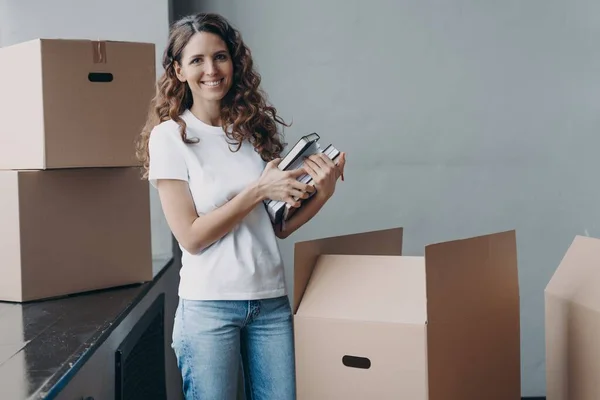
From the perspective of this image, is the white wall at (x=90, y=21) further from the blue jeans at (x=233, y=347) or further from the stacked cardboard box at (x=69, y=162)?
the blue jeans at (x=233, y=347)

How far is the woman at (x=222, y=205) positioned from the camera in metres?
1.48

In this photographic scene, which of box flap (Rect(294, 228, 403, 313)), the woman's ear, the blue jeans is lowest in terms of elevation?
the blue jeans

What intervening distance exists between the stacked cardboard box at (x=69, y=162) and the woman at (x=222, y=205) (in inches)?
12.9

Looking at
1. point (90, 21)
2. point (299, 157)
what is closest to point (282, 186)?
point (299, 157)

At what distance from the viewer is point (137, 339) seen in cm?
194

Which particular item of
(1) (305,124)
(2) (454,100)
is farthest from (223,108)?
(2) (454,100)

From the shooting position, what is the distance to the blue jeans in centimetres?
148

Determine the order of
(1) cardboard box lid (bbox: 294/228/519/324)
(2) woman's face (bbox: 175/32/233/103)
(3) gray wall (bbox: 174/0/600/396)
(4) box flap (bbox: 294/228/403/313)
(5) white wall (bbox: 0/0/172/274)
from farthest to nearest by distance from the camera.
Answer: (3) gray wall (bbox: 174/0/600/396) < (5) white wall (bbox: 0/0/172/274) < (2) woman's face (bbox: 175/32/233/103) < (4) box flap (bbox: 294/228/403/313) < (1) cardboard box lid (bbox: 294/228/519/324)

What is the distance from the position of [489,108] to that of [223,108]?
1.34 meters

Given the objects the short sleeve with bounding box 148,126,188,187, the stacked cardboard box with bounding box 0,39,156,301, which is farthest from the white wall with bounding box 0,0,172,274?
the short sleeve with bounding box 148,126,188,187

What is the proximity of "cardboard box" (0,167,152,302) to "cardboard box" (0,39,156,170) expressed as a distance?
0.07 meters

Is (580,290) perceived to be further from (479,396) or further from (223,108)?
(223,108)

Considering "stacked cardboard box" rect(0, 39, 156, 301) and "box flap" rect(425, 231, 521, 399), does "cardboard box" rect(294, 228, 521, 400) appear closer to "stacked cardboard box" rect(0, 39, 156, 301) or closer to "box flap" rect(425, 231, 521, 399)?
"box flap" rect(425, 231, 521, 399)

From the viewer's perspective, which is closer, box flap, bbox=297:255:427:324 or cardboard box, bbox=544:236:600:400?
box flap, bbox=297:255:427:324
